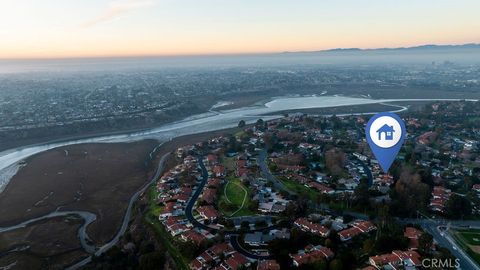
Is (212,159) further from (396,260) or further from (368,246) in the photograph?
(396,260)

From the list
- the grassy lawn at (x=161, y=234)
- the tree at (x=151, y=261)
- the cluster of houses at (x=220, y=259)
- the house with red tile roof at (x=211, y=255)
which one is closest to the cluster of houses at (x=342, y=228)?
the cluster of houses at (x=220, y=259)

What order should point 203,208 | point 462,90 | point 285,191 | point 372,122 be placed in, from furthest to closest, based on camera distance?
1. point 462,90
2. point 285,191
3. point 203,208
4. point 372,122

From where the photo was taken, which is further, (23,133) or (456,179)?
(23,133)

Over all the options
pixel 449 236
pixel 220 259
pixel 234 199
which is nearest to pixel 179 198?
pixel 234 199

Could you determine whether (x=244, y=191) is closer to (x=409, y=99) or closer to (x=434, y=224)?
(x=434, y=224)

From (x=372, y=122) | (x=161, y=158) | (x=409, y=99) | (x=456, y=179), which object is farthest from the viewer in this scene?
(x=409, y=99)

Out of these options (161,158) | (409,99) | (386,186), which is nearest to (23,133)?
(161,158)

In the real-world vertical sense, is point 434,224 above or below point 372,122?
below
